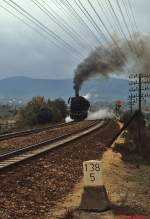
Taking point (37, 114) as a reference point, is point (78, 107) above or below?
above

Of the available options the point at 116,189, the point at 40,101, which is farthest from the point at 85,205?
the point at 40,101

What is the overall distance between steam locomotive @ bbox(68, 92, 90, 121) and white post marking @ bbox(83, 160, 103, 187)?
5298cm

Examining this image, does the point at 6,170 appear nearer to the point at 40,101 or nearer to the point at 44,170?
the point at 44,170

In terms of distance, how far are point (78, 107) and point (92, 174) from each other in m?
54.2

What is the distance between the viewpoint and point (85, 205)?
1128 centimetres

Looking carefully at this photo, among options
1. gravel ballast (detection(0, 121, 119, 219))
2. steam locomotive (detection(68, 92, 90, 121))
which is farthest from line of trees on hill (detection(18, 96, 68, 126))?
gravel ballast (detection(0, 121, 119, 219))

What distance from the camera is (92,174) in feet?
37.5

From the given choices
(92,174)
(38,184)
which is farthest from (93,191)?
(38,184)

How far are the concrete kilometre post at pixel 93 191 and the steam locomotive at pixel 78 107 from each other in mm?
53009

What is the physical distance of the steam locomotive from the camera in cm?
6481

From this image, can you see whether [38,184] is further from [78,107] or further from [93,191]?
[78,107]

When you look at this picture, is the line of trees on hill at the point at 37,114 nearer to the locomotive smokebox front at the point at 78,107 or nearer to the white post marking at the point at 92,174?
the locomotive smokebox front at the point at 78,107

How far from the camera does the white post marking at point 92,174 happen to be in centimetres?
1145

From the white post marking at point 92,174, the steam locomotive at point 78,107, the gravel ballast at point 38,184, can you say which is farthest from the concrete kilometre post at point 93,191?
the steam locomotive at point 78,107
